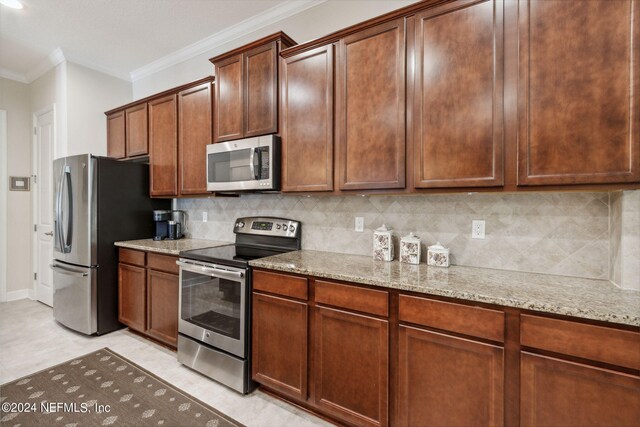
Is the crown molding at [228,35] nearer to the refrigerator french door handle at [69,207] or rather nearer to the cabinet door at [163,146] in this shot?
the cabinet door at [163,146]

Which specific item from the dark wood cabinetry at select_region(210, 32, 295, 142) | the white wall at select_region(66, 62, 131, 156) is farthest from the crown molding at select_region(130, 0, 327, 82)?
the dark wood cabinetry at select_region(210, 32, 295, 142)

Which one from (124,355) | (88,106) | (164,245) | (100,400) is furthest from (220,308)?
(88,106)

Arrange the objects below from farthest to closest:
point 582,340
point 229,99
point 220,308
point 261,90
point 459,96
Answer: point 229,99 < point 261,90 < point 220,308 < point 459,96 < point 582,340

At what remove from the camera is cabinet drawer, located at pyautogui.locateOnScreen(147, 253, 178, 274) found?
2.59 metres

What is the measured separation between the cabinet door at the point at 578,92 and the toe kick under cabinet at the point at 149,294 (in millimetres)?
2725

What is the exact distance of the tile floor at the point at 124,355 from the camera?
1.91 m

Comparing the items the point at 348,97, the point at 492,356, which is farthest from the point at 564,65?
the point at 492,356

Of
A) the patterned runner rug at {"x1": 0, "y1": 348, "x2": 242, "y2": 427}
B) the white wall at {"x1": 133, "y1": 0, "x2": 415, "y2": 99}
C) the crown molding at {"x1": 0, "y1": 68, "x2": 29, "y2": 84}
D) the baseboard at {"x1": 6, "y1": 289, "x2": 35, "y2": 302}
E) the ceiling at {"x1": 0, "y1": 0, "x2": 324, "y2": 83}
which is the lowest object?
the patterned runner rug at {"x1": 0, "y1": 348, "x2": 242, "y2": 427}

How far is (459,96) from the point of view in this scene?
5.32ft

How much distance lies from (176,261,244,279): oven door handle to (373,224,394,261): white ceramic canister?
0.96 meters

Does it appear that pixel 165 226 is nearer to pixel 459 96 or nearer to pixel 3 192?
pixel 3 192

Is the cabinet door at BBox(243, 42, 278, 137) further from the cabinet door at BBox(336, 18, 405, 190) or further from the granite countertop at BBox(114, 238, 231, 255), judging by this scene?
the granite countertop at BBox(114, 238, 231, 255)

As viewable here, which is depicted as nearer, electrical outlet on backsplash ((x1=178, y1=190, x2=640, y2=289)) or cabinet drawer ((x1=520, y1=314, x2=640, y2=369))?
cabinet drawer ((x1=520, y1=314, x2=640, y2=369))

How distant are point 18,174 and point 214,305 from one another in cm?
401
